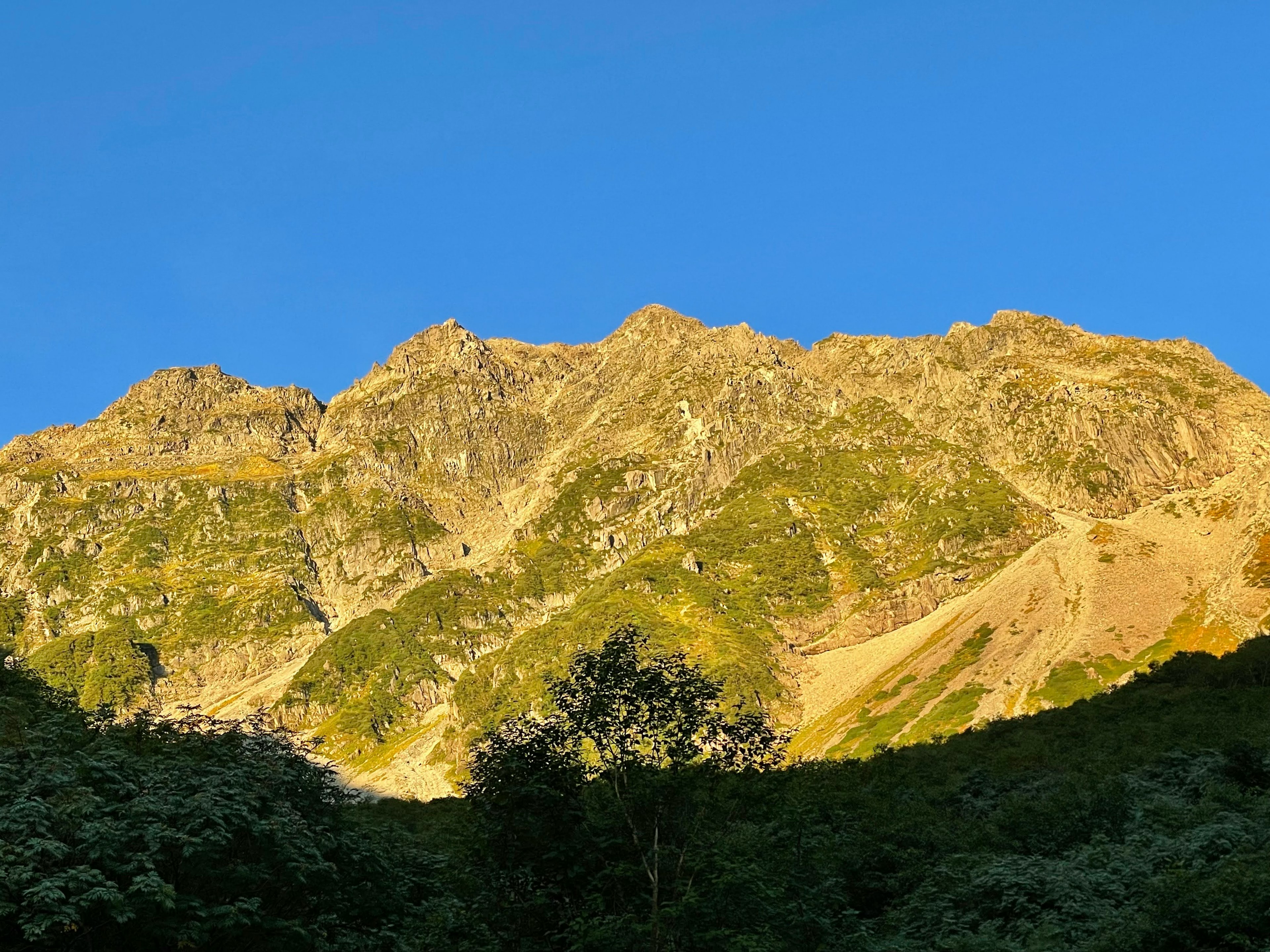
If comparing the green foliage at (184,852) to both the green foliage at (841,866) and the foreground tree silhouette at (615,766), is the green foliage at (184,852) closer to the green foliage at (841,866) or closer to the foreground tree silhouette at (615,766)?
the foreground tree silhouette at (615,766)

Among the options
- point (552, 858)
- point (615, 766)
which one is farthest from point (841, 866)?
point (552, 858)

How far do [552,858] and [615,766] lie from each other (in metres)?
3.59

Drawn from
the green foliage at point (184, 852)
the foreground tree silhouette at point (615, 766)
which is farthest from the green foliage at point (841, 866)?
the green foliage at point (184, 852)

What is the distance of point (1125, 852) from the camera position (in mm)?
41906

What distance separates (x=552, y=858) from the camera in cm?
3072

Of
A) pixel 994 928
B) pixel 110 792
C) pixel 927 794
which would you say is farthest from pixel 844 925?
pixel 927 794

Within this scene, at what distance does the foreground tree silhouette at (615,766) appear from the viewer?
30.9 m

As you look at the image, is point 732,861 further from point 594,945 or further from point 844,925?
point 844,925

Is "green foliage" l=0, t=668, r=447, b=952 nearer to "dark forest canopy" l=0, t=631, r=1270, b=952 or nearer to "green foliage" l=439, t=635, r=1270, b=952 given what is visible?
"dark forest canopy" l=0, t=631, r=1270, b=952

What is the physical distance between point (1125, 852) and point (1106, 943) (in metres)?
12.8

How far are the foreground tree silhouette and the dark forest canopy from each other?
9 cm

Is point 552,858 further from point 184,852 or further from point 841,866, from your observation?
point 841,866

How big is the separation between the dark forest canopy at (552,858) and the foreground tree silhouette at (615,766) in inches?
3.5

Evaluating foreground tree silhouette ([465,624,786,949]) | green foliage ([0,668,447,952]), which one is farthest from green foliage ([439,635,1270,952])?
green foliage ([0,668,447,952])
